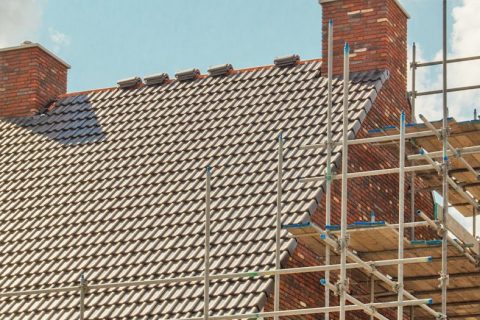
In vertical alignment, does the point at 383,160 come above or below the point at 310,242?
above

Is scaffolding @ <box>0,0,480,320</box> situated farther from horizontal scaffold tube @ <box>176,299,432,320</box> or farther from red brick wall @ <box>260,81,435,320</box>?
red brick wall @ <box>260,81,435,320</box>

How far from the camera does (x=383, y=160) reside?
20.0 meters

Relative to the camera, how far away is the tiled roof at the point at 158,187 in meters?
17.9

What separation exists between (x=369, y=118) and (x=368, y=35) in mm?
1814

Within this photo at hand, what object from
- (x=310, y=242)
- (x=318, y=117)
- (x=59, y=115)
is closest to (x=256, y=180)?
(x=318, y=117)

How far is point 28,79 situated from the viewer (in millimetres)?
24188

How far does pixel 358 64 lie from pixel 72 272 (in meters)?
5.39

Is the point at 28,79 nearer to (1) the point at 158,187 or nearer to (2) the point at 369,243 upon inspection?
(1) the point at 158,187

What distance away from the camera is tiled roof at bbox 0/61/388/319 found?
58.7ft

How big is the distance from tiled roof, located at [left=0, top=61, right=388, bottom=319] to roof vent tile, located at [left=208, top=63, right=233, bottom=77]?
0.20 meters

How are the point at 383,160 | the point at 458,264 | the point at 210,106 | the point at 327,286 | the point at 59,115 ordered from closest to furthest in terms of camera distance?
the point at 327,286 < the point at 458,264 < the point at 383,160 < the point at 210,106 < the point at 59,115

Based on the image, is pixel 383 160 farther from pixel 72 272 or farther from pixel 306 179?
pixel 72 272

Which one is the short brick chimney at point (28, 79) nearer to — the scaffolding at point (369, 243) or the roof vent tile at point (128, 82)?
the roof vent tile at point (128, 82)

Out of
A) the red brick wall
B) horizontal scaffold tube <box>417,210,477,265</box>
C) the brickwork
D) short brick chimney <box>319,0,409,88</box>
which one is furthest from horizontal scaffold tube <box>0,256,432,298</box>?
short brick chimney <box>319,0,409,88</box>
